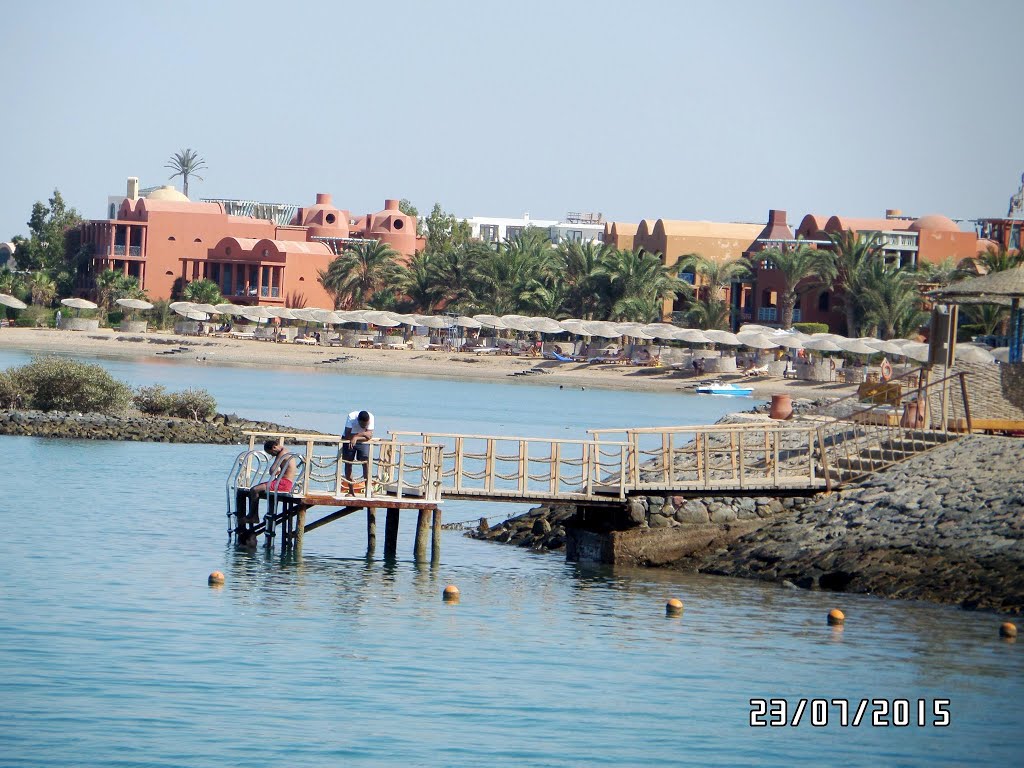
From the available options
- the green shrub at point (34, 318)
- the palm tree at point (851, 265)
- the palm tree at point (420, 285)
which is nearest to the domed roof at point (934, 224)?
the palm tree at point (851, 265)

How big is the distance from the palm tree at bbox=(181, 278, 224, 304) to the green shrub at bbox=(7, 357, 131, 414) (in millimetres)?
45960

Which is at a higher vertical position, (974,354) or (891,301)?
(891,301)

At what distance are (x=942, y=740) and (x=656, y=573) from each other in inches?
349

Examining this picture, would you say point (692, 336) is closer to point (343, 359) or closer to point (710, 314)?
point (710, 314)

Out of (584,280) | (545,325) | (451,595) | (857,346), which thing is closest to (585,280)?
(584,280)

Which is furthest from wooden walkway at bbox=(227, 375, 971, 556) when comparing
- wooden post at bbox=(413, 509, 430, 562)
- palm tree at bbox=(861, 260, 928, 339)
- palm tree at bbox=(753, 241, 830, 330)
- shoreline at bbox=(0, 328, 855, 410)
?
palm tree at bbox=(753, 241, 830, 330)

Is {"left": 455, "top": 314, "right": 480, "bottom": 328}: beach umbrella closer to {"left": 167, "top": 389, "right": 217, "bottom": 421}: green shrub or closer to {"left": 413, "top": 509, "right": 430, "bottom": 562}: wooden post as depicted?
{"left": 167, "top": 389, "right": 217, "bottom": 421}: green shrub

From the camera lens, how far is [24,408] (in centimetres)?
4275

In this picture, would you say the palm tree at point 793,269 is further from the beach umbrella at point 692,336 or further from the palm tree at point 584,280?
the palm tree at point 584,280

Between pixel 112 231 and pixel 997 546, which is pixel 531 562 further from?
pixel 112 231

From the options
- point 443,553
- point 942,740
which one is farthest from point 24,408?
point 942,740

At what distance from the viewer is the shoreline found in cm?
7612

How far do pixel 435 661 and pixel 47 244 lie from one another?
Result: 291 feet

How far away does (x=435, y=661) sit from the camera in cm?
1712
